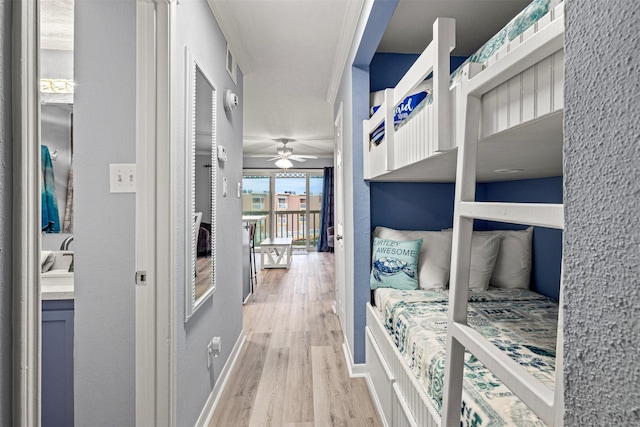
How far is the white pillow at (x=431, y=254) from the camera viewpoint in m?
2.32

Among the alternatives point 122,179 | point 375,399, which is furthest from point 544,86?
point 375,399

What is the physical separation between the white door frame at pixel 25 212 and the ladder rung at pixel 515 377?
0.84m

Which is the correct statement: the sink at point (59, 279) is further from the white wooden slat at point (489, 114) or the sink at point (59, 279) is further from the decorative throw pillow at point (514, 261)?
the decorative throw pillow at point (514, 261)

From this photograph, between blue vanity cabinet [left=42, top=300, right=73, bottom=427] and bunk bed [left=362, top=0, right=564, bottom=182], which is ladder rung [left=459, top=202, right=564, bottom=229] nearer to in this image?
bunk bed [left=362, top=0, right=564, bottom=182]

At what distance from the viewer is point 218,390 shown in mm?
2088

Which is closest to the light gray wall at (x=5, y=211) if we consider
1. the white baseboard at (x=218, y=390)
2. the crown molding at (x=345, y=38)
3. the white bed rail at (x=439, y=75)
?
the white bed rail at (x=439, y=75)

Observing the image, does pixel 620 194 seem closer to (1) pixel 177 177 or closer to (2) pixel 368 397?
(1) pixel 177 177

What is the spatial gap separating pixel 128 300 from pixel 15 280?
0.93 meters

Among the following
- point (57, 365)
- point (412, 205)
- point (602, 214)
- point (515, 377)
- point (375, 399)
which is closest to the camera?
point (602, 214)

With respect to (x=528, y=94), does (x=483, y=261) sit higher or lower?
lower

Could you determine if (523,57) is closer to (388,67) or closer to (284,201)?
(388,67)

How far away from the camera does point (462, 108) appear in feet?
3.12

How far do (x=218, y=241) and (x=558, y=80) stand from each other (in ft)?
6.17

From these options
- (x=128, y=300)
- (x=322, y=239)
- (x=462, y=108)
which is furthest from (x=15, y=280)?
(x=322, y=239)
